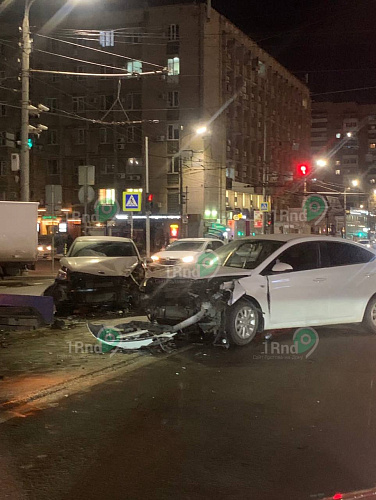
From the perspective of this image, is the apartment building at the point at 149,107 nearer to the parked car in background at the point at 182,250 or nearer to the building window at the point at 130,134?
the building window at the point at 130,134

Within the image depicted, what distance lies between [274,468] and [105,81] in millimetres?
46608

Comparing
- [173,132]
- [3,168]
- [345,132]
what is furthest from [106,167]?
[345,132]

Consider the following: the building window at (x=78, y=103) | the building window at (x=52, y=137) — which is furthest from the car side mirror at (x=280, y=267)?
the building window at (x=52, y=137)

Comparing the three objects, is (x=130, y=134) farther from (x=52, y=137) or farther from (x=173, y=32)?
(x=173, y=32)

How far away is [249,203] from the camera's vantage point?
5603 cm

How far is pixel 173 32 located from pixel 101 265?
38.0m

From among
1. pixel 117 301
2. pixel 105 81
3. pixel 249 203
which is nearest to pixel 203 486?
pixel 117 301

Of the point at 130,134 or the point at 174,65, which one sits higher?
the point at 174,65

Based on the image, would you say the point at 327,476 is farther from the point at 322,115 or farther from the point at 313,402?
the point at 322,115

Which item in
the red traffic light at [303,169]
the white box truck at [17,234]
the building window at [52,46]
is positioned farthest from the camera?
the building window at [52,46]

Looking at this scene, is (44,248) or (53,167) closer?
(44,248)

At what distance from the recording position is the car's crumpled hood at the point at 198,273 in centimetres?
848

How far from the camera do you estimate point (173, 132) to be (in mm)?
46594

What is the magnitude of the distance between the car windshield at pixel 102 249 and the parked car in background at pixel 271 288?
157 inches
